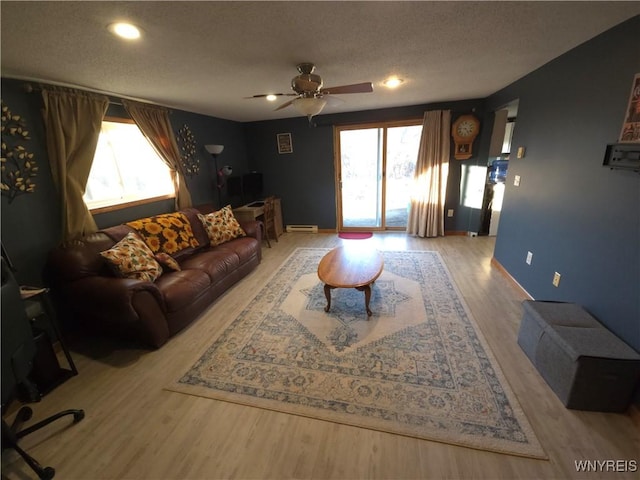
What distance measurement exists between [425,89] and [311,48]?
6.52 feet

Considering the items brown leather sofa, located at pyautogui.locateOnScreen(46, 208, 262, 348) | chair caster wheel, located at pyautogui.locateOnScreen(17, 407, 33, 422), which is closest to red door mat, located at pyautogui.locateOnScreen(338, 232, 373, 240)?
brown leather sofa, located at pyautogui.locateOnScreen(46, 208, 262, 348)

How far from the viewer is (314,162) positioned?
4832 millimetres

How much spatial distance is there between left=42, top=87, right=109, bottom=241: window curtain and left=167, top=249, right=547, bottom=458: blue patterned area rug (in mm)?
1734

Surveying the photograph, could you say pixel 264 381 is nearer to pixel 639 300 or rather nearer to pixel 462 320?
pixel 462 320

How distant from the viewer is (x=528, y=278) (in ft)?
8.46

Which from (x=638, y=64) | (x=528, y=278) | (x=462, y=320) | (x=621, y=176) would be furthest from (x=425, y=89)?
(x=462, y=320)

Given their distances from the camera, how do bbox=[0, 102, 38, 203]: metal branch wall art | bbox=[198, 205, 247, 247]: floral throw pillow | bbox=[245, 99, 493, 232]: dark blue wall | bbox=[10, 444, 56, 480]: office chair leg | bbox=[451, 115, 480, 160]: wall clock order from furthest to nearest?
bbox=[245, 99, 493, 232]: dark blue wall < bbox=[451, 115, 480, 160]: wall clock < bbox=[198, 205, 247, 247]: floral throw pillow < bbox=[0, 102, 38, 203]: metal branch wall art < bbox=[10, 444, 56, 480]: office chair leg

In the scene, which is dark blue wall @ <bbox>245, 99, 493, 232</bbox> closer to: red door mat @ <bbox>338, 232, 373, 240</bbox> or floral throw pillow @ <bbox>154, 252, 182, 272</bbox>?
red door mat @ <bbox>338, 232, 373, 240</bbox>

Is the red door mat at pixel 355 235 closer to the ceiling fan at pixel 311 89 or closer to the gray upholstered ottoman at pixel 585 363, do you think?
the ceiling fan at pixel 311 89

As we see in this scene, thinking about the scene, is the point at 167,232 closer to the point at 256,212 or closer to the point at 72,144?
the point at 72,144

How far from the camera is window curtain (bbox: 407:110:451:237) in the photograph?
404cm

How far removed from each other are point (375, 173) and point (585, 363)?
390 centimetres

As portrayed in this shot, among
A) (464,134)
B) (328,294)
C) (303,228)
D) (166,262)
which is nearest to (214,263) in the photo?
(166,262)

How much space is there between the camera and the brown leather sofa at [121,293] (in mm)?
1940
